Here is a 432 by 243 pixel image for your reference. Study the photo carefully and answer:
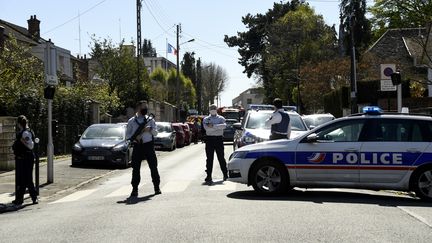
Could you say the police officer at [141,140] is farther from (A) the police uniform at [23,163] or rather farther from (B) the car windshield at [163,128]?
(B) the car windshield at [163,128]

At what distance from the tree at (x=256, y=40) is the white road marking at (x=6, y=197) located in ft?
208

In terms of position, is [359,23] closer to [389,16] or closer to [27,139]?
[389,16]

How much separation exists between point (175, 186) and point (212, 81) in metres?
103

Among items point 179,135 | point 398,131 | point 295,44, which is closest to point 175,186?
point 398,131

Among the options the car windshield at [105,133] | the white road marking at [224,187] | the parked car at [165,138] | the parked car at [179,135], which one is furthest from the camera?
the parked car at [179,135]

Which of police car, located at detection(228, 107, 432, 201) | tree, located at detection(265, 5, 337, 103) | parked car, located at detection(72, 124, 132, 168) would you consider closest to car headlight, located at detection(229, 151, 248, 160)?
police car, located at detection(228, 107, 432, 201)

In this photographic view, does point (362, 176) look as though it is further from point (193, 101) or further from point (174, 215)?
point (193, 101)

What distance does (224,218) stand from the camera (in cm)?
884

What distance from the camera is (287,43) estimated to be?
64.3 meters

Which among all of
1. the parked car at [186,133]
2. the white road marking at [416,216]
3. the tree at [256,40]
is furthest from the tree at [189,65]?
the white road marking at [416,216]

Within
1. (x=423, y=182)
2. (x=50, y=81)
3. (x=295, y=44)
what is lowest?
(x=423, y=182)

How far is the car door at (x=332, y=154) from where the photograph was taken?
36.0ft

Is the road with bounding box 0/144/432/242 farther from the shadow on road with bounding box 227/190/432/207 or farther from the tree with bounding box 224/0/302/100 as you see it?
the tree with bounding box 224/0/302/100

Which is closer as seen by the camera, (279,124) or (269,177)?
(269,177)
